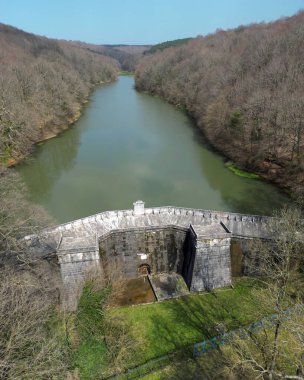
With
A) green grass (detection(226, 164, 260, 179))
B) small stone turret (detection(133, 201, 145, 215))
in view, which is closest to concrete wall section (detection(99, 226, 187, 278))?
small stone turret (detection(133, 201, 145, 215))

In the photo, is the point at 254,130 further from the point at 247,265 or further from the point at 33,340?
the point at 33,340

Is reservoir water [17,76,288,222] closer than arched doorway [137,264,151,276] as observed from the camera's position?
No

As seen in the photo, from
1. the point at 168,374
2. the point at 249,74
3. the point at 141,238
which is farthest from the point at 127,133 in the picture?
the point at 168,374

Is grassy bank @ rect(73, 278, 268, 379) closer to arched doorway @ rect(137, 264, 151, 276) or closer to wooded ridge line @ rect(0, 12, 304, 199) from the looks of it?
arched doorway @ rect(137, 264, 151, 276)

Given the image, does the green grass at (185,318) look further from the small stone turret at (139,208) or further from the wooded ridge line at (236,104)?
the wooded ridge line at (236,104)

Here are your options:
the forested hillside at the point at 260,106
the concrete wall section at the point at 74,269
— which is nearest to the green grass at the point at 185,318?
the concrete wall section at the point at 74,269
